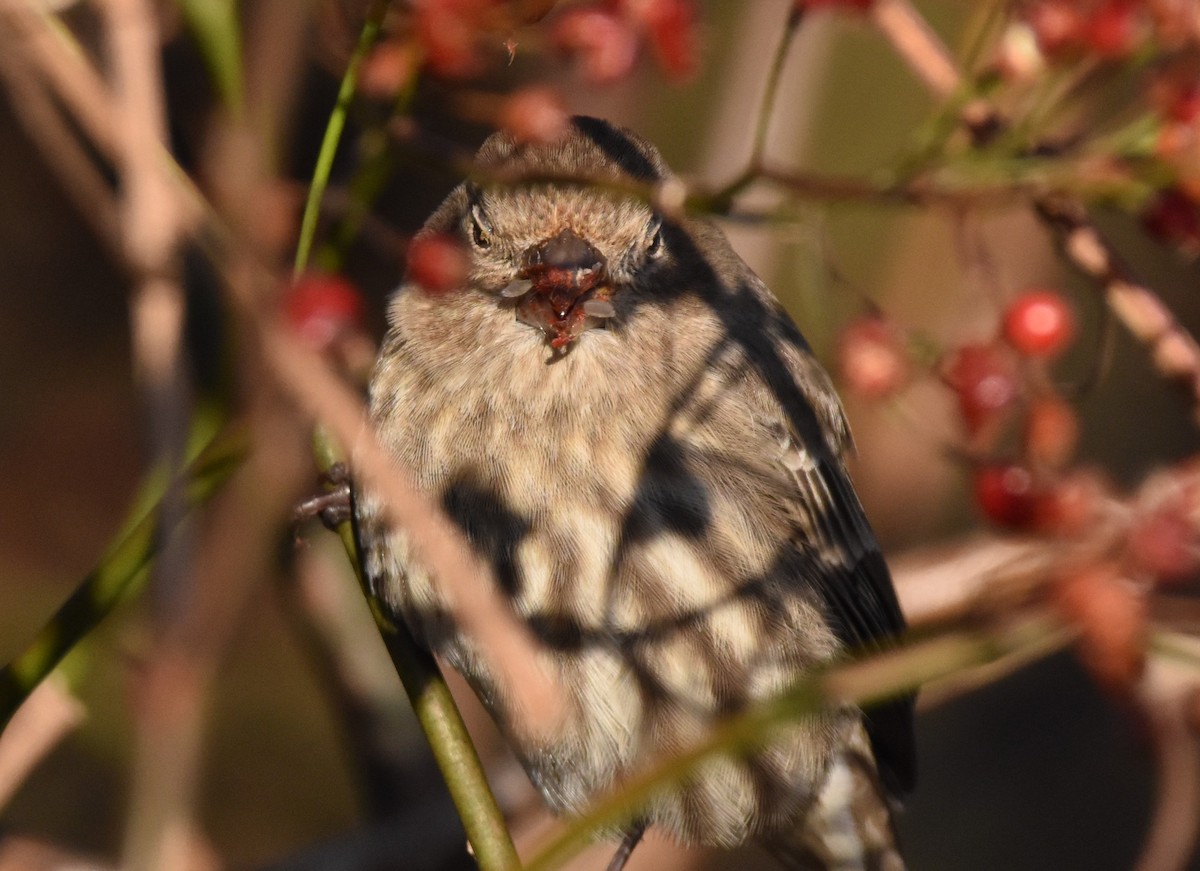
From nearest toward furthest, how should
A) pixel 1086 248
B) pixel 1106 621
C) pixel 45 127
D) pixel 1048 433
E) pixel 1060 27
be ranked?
pixel 1106 621 → pixel 1048 433 → pixel 1060 27 → pixel 45 127 → pixel 1086 248

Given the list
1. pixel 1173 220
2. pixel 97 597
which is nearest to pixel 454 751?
pixel 97 597

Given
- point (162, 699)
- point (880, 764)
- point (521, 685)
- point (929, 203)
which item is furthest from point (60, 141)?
point (880, 764)

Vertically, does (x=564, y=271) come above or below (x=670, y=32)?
below

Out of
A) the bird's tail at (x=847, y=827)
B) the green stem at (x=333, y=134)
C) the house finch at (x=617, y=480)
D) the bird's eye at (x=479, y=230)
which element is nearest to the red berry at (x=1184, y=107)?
the green stem at (x=333, y=134)

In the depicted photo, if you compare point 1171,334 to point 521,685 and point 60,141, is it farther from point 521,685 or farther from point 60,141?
point 521,685

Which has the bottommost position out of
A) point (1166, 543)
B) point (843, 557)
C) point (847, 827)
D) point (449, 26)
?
point (847, 827)

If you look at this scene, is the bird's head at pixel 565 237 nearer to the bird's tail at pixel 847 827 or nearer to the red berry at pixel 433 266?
the red berry at pixel 433 266

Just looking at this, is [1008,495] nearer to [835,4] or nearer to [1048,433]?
[1048,433]
